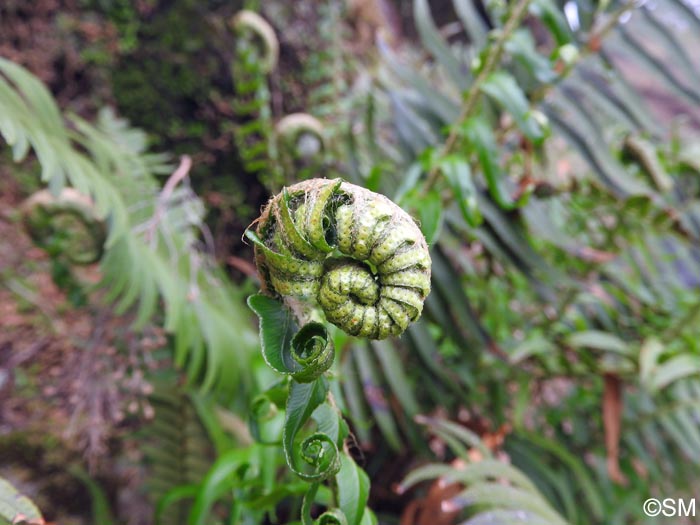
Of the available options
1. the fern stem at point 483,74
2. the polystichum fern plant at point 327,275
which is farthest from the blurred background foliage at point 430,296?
the polystichum fern plant at point 327,275

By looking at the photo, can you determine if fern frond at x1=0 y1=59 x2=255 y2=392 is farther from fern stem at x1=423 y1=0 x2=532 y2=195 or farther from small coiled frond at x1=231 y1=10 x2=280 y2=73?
fern stem at x1=423 y1=0 x2=532 y2=195

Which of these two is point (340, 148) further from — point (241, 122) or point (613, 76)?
point (613, 76)

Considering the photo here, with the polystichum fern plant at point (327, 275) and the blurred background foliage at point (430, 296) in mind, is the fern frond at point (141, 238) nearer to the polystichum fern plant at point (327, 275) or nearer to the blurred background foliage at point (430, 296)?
the blurred background foliage at point (430, 296)

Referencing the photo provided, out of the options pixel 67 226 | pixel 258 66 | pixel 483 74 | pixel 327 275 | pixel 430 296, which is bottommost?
pixel 327 275

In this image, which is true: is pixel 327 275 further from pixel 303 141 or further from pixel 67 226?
pixel 67 226

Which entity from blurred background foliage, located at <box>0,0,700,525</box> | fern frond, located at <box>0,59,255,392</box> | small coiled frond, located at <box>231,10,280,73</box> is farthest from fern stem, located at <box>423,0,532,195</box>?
small coiled frond, located at <box>231,10,280,73</box>

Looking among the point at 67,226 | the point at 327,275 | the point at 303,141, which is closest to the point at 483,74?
the point at 303,141
